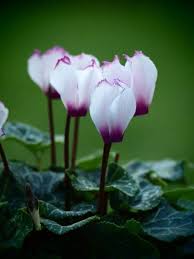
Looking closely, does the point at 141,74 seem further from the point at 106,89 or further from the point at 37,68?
the point at 37,68

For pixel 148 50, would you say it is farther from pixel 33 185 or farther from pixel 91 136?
pixel 33 185

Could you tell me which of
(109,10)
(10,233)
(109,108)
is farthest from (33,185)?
(109,10)

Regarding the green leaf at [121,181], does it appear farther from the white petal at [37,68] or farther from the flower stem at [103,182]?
the white petal at [37,68]

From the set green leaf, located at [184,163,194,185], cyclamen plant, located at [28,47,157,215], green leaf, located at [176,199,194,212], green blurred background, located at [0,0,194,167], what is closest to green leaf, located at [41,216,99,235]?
cyclamen plant, located at [28,47,157,215]

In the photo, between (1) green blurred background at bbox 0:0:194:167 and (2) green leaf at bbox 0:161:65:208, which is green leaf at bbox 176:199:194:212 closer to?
(2) green leaf at bbox 0:161:65:208

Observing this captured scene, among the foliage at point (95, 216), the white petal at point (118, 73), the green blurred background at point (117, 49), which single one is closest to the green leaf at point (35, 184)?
the foliage at point (95, 216)

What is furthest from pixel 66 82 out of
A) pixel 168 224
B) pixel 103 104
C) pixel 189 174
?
pixel 189 174

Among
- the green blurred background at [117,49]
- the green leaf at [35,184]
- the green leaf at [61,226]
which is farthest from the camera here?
the green blurred background at [117,49]
